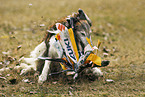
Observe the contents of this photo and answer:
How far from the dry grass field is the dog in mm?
197

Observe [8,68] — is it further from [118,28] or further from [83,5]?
[83,5]

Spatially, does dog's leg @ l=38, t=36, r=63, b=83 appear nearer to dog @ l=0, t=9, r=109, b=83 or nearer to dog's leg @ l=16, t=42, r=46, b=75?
dog @ l=0, t=9, r=109, b=83

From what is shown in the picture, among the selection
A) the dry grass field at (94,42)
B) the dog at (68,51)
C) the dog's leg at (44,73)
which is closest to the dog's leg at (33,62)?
the dog at (68,51)

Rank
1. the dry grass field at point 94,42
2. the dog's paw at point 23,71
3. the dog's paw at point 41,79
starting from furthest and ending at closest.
A: the dog's paw at point 23,71
the dog's paw at point 41,79
the dry grass field at point 94,42

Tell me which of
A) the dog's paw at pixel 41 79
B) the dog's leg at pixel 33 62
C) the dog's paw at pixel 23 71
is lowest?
the dog's paw at pixel 41 79

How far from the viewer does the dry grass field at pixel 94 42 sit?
3132 mm

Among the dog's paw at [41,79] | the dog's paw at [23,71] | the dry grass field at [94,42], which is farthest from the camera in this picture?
the dog's paw at [23,71]

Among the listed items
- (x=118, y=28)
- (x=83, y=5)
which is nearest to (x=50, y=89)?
(x=118, y=28)

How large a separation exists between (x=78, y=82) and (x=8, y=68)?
1.43 m

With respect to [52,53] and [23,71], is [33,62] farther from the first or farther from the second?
[52,53]

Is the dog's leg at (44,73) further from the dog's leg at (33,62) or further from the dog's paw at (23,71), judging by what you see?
the dog's paw at (23,71)

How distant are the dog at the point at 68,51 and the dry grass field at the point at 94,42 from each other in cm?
20

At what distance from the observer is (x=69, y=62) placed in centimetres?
319

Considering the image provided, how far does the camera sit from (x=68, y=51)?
329cm
